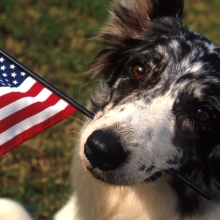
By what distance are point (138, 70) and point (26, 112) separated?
30.5 inches

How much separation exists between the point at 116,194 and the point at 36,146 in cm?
155

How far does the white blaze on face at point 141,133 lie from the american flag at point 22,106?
41 centimetres

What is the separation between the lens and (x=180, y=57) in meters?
2.83

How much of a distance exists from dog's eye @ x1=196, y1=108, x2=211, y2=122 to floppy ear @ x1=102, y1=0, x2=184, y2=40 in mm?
867

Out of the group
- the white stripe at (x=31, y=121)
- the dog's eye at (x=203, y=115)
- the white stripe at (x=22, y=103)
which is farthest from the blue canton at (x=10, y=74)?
the dog's eye at (x=203, y=115)

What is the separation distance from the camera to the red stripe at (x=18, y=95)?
2.73 meters

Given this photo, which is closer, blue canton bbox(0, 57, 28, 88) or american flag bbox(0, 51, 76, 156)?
american flag bbox(0, 51, 76, 156)

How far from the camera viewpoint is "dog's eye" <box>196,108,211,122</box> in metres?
2.71

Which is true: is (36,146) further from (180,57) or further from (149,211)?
(180,57)

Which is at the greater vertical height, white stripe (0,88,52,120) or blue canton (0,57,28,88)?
blue canton (0,57,28,88)

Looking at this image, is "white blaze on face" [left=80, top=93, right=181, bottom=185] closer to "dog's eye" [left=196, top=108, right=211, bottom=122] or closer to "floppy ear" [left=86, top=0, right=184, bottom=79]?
"dog's eye" [left=196, top=108, right=211, bottom=122]

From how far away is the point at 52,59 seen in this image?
5289mm

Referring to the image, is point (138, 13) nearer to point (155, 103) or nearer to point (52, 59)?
point (155, 103)

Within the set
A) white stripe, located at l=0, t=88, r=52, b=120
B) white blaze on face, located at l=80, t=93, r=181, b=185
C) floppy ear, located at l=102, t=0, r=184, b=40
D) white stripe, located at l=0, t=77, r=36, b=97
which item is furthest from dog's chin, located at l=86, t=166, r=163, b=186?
floppy ear, located at l=102, t=0, r=184, b=40
